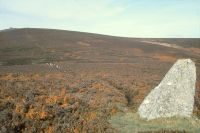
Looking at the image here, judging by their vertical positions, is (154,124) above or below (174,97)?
below

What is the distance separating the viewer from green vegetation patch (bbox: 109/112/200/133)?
1731cm

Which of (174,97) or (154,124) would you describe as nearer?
(154,124)

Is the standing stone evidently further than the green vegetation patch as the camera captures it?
Yes

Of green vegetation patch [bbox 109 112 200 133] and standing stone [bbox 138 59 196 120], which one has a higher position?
standing stone [bbox 138 59 196 120]

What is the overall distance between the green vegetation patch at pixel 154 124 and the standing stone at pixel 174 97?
57 cm

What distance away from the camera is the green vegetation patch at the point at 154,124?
56.8ft

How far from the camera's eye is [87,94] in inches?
1038

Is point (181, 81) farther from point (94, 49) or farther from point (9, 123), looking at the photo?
point (94, 49)

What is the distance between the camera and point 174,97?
19.8 metres

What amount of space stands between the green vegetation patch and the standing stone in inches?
22.5

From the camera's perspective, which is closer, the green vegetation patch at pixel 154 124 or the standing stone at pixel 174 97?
the green vegetation patch at pixel 154 124

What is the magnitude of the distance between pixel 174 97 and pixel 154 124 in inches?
105

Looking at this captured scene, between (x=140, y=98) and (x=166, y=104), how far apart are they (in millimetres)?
7162

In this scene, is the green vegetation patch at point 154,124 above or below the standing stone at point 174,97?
below
